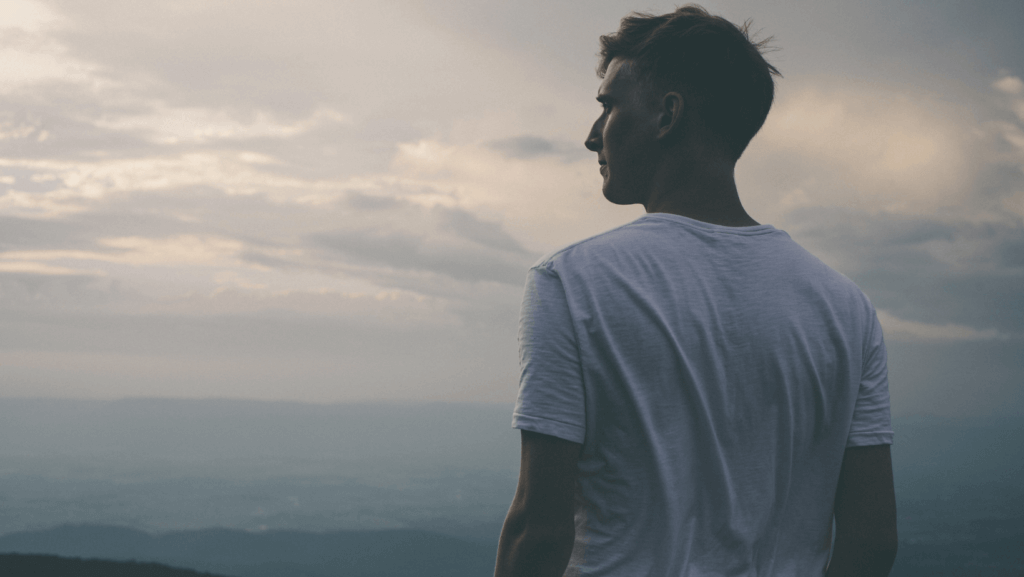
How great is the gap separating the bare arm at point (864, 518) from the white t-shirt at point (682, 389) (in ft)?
0.49

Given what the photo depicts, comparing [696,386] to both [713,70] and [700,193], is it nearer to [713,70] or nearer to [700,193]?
[700,193]

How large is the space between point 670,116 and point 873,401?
3.68 ft

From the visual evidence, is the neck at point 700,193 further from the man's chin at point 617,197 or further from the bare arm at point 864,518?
the bare arm at point 864,518

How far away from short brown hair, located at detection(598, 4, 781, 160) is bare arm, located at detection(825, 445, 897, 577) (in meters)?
1.06

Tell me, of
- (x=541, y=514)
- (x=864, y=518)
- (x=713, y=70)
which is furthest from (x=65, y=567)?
(x=713, y=70)

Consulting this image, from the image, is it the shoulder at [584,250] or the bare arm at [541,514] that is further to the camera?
the shoulder at [584,250]

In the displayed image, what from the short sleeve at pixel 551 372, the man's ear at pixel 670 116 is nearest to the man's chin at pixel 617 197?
the man's ear at pixel 670 116

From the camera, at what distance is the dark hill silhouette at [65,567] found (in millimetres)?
28359

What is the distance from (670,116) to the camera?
6.82 ft

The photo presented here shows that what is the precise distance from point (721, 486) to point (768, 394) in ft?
0.95

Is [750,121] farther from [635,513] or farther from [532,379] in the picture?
[635,513]

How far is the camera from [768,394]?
5.99 ft

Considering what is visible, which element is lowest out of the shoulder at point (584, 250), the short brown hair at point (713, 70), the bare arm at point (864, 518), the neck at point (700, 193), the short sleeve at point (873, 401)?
the bare arm at point (864, 518)

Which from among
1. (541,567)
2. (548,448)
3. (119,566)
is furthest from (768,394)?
(119,566)
